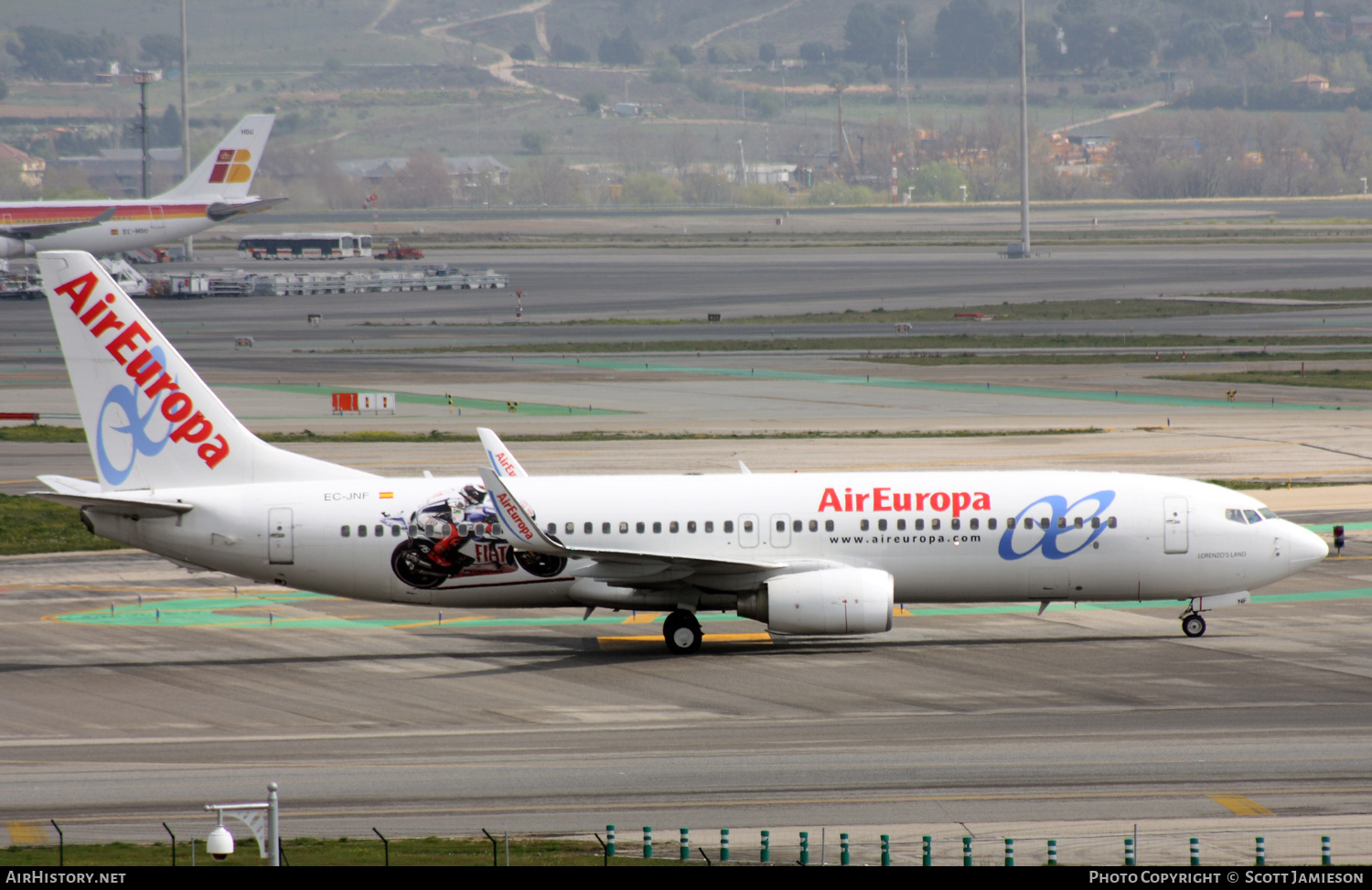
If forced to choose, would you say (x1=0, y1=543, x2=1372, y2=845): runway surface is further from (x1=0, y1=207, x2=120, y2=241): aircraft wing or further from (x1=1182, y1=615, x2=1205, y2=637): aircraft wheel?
(x1=0, y1=207, x2=120, y2=241): aircraft wing

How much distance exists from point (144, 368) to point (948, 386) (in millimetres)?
57034

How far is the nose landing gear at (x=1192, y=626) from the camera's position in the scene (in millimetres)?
38875

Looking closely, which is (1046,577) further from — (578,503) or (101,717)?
(101,717)

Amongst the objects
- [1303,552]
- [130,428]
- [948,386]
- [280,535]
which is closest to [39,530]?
[130,428]

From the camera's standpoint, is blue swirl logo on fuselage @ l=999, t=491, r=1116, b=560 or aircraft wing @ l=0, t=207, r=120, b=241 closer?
blue swirl logo on fuselage @ l=999, t=491, r=1116, b=560

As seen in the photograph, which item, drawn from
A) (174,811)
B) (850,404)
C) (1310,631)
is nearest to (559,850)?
(174,811)

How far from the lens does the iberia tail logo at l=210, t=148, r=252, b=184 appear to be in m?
161

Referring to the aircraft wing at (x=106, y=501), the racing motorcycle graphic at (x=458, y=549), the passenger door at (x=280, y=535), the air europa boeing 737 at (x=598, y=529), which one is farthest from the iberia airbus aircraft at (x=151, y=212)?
the racing motorcycle graphic at (x=458, y=549)

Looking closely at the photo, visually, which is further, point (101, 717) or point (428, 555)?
point (428, 555)

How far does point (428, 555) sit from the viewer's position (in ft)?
123

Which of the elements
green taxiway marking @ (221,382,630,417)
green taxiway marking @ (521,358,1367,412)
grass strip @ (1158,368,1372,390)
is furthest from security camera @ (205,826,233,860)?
grass strip @ (1158,368,1372,390)

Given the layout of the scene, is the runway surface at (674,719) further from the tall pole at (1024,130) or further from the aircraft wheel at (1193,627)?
the tall pole at (1024,130)

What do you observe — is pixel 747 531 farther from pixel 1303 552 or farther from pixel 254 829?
pixel 254 829
